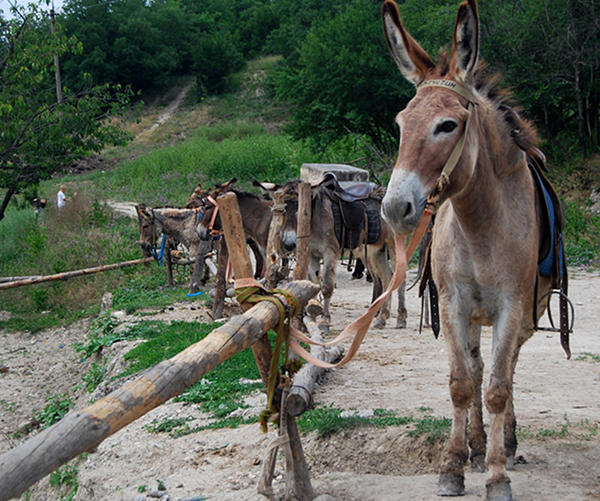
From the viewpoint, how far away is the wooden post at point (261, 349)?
3012 mm

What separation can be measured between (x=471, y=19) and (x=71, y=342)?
9.03 m

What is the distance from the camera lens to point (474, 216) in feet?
9.75

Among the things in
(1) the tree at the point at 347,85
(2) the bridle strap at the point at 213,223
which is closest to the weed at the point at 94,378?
(2) the bridle strap at the point at 213,223

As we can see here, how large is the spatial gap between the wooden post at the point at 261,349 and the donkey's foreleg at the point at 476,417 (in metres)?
1.11

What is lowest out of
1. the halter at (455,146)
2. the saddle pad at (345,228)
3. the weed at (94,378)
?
the weed at (94,378)

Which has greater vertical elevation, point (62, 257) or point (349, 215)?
point (349, 215)

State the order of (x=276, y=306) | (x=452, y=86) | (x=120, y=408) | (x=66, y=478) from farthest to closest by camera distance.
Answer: (x=66, y=478) < (x=276, y=306) < (x=452, y=86) < (x=120, y=408)

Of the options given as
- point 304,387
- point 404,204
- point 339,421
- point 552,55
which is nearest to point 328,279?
point 339,421

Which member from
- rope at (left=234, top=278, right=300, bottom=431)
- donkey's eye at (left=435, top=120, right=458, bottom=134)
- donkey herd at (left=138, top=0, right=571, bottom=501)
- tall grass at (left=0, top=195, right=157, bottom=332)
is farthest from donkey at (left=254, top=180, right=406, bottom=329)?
tall grass at (left=0, top=195, right=157, bottom=332)

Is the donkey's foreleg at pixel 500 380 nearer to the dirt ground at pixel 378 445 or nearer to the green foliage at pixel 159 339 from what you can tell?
the dirt ground at pixel 378 445

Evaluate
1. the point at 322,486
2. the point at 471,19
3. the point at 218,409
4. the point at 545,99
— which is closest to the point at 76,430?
the point at 322,486

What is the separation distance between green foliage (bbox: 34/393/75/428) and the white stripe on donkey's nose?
5305 millimetres

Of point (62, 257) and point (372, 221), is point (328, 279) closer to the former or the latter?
point (372, 221)

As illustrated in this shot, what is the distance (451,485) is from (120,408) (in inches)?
73.6
